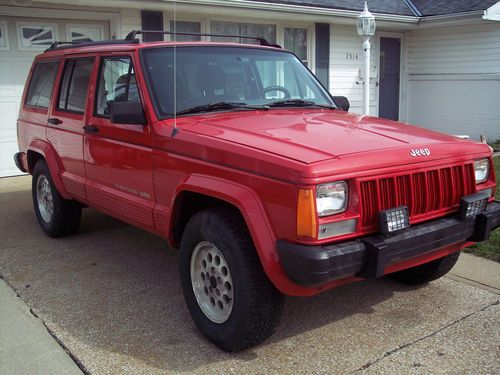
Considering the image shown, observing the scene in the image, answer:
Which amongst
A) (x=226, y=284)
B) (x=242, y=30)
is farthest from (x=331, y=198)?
(x=242, y=30)

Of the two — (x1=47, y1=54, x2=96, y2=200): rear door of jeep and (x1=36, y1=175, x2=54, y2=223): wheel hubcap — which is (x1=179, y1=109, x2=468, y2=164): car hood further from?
(x1=36, y1=175, x2=54, y2=223): wheel hubcap

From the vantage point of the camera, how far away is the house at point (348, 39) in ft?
28.9

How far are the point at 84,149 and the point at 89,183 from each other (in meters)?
0.31

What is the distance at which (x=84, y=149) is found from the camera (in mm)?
4770

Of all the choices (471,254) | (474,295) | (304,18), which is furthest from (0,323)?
(304,18)

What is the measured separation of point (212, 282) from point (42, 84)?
3540mm

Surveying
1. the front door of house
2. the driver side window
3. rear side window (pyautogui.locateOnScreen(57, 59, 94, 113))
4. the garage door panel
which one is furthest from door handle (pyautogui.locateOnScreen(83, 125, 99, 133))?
the front door of house

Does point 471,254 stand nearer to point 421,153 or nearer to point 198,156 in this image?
point 421,153

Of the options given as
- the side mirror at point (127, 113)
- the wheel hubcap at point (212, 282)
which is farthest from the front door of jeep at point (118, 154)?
the wheel hubcap at point (212, 282)

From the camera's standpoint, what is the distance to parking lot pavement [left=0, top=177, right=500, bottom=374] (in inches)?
126

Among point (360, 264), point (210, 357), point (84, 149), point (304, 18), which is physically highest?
point (304, 18)

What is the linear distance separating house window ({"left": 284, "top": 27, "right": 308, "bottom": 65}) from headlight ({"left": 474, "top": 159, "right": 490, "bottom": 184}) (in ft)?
26.4

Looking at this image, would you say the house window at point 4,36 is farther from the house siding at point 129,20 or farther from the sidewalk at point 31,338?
the sidewalk at point 31,338

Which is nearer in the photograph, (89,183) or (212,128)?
(212,128)
